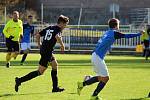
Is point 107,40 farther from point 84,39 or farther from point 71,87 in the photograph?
point 84,39

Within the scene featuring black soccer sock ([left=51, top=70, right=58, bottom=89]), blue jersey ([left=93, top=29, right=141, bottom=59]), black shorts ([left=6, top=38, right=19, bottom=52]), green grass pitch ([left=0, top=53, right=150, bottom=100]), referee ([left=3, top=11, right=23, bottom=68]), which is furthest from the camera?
black shorts ([left=6, top=38, right=19, bottom=52])

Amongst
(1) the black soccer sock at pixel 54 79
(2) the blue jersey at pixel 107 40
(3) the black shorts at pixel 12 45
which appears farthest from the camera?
(3) the black shorts at pixel 12 45

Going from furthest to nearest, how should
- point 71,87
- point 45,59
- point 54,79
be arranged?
point 71,87
point 54,79
point 45,59

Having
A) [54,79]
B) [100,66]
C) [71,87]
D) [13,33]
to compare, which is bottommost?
[71,87]

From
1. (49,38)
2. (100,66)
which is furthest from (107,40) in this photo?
(49,38)

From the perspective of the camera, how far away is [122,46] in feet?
120

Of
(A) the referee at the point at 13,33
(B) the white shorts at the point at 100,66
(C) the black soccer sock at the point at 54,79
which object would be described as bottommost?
(C) the black soccer sock at the point at 54,79

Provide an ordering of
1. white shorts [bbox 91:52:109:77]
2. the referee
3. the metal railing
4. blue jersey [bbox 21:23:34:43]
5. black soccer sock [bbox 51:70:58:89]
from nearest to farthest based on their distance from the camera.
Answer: white shorts [bbox 91:52:109:77], black soccer sock [bbox 51:70:58:89], the referee, blue jersey [bbox 21:23:34:43], the metal railing

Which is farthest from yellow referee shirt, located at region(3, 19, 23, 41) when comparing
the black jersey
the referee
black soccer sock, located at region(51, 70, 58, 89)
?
the black jersey

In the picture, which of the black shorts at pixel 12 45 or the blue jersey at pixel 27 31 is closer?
the black shorts at pixel 12 45

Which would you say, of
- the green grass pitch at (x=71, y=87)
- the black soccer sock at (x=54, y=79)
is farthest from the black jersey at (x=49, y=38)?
the green grass pitch at (x=71, y=87)

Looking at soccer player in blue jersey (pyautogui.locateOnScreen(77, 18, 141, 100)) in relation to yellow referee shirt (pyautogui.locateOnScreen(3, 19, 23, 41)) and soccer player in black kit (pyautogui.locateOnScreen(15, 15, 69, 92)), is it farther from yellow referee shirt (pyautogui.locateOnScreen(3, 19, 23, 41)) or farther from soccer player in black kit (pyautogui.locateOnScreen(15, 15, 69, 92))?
yellow referee shirt (pyautogui.locateOnScreen(3, 19, 23, 41))

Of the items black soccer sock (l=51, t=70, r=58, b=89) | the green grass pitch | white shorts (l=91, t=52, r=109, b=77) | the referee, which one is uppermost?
the referee

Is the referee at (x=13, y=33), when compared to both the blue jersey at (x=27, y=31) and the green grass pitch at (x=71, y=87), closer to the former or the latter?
the green grass pitch at (x=71, y=87)
